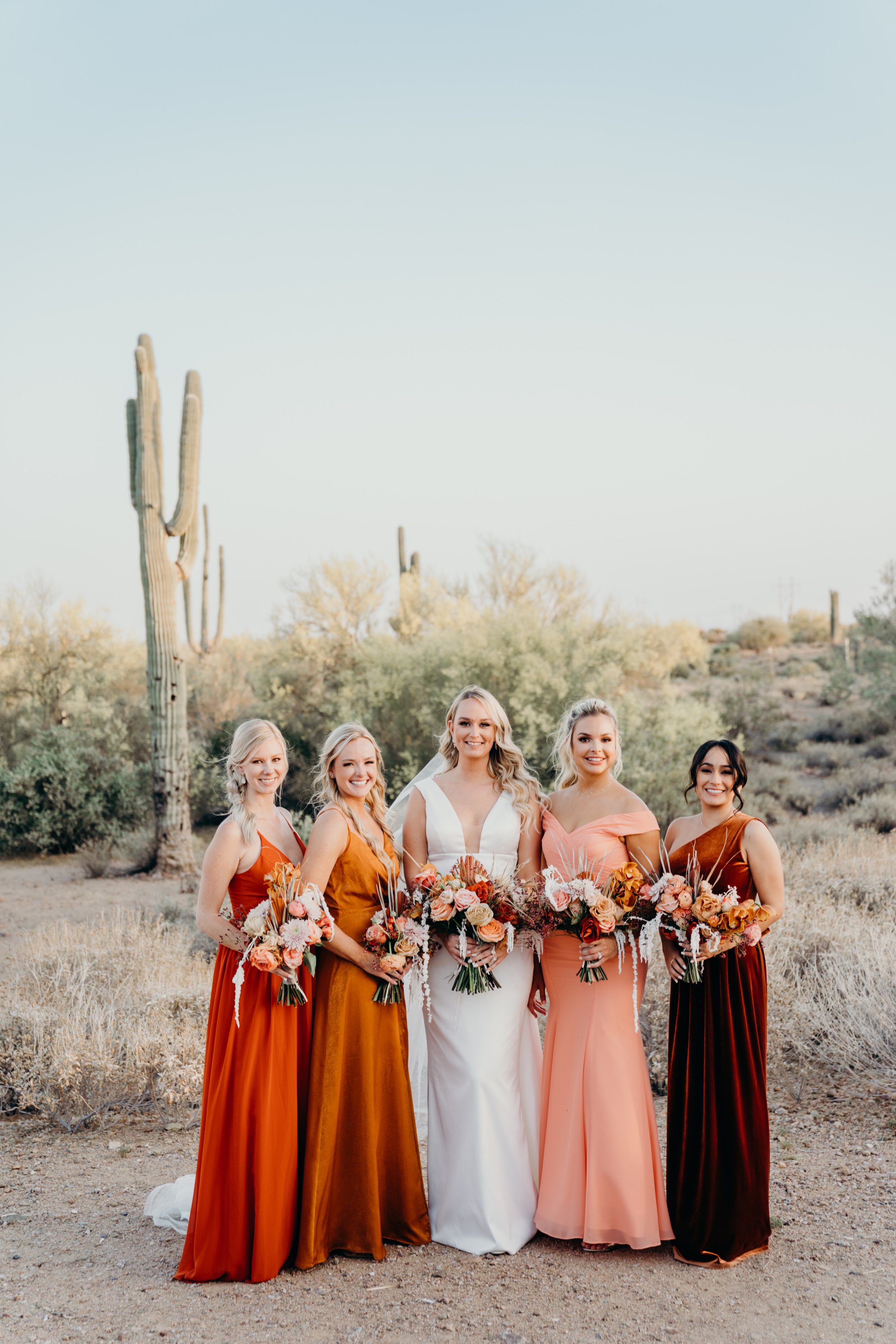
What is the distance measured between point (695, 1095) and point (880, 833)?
1000 centimetres

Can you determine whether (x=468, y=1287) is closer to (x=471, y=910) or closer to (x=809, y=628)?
(x=471, y=910)

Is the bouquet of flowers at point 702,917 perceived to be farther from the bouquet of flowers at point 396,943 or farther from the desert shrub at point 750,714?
the desert shrub at point 750,714

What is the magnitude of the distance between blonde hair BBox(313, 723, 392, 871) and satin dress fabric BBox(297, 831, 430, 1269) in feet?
0.14

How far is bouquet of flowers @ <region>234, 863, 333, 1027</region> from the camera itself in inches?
149

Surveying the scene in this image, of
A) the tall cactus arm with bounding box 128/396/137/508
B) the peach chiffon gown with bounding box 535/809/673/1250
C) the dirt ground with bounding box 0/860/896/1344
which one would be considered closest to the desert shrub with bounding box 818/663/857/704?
the tall cactus arm with bounding box 128/396/137/508

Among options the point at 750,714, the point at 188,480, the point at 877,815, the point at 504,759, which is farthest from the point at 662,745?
the point at 504,759

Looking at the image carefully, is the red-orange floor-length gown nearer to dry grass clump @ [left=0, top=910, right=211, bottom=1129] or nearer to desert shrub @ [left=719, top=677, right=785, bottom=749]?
dry grass clump @ [left=0, top=910, right=211, bottom=1129]

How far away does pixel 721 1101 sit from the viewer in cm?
406

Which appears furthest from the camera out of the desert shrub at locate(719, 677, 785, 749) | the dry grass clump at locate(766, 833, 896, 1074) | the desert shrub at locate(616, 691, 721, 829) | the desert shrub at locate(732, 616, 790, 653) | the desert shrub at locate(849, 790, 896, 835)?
the desert shrub at locate(732, 616, 790, 653)

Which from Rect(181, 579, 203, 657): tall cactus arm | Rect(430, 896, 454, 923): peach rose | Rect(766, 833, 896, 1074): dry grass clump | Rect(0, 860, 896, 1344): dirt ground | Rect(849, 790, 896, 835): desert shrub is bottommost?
Rect(0, 860, 896, 1344): dirt ground

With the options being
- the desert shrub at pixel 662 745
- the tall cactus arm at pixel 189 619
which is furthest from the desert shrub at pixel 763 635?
the desert shrub at pixel 662 745

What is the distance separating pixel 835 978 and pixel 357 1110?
4.15 m

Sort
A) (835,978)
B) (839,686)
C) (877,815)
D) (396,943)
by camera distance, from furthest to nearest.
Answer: (839,686) < (877,815) < (835,978) < (396,943)

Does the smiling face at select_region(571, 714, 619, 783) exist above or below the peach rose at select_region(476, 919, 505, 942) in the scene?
above
